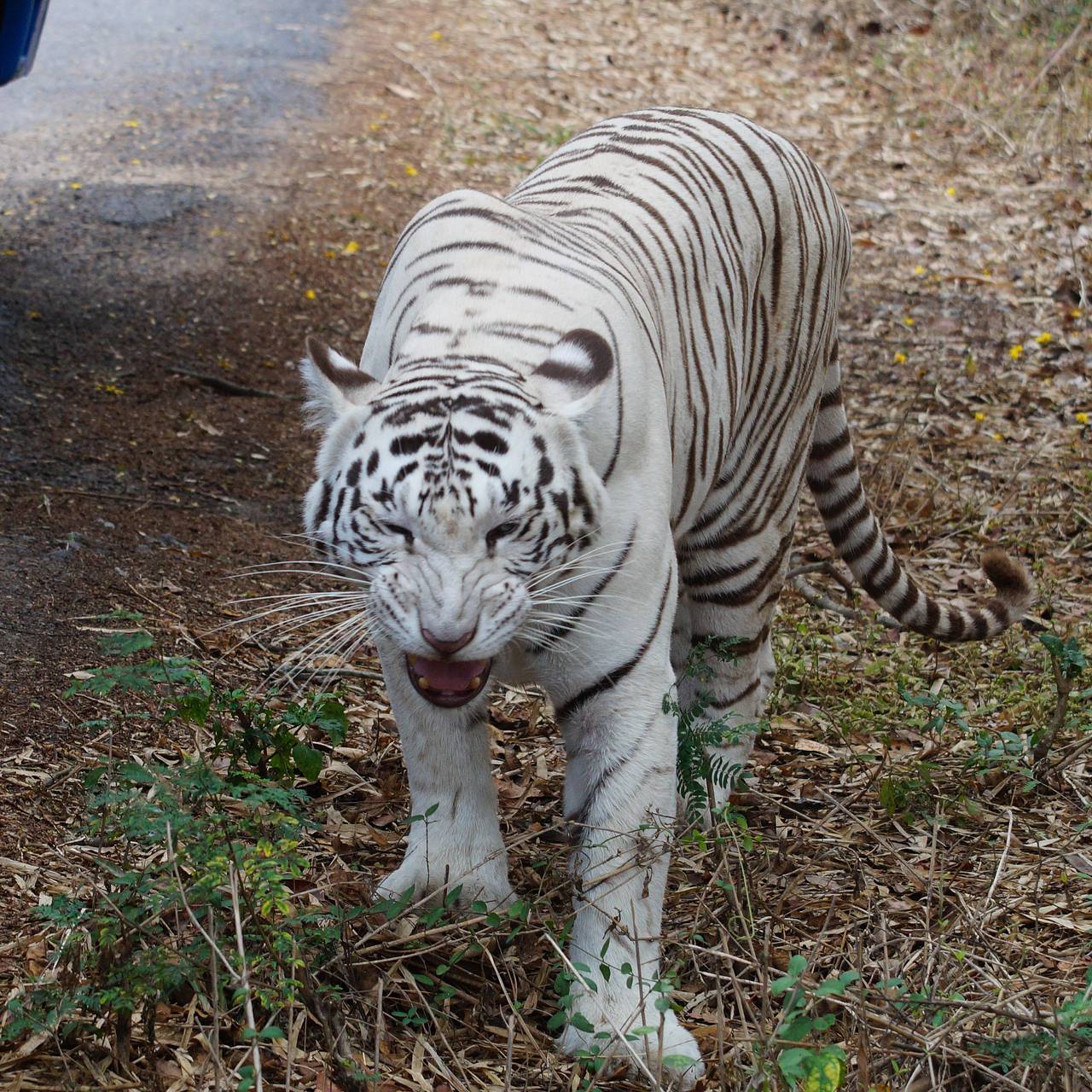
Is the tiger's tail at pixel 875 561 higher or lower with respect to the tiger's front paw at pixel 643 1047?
higher

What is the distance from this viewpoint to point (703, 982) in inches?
115

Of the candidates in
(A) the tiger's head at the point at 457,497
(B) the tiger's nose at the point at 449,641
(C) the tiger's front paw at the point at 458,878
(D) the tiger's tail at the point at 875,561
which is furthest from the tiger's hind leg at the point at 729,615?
(B) the tiger's nose at the point at 449,641

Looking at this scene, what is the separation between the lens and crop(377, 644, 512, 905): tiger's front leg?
9.46ft

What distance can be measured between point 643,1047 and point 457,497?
3.70 ft

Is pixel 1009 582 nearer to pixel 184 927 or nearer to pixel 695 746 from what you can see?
pixel 695 746

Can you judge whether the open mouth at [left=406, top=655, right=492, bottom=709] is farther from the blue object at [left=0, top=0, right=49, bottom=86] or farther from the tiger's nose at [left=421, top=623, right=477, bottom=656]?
the blue object at [left=0, top=0, right=49, bottom=86]

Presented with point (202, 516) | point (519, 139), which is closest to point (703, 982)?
point (202, 516)

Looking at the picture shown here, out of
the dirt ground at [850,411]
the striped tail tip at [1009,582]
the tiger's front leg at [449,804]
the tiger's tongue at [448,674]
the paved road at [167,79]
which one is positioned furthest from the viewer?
the paved road at [167,79]

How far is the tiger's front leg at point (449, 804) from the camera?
2.88 metres

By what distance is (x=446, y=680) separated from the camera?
2.53 m

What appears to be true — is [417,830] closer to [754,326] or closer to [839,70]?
[754,326]

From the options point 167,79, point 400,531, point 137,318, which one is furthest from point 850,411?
point 167,79

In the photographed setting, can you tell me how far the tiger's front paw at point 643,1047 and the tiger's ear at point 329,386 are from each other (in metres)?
1.21

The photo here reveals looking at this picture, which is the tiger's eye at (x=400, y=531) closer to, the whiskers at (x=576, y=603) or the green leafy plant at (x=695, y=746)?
the whiskers at (x=576, y=603)
